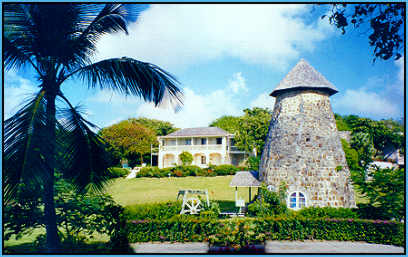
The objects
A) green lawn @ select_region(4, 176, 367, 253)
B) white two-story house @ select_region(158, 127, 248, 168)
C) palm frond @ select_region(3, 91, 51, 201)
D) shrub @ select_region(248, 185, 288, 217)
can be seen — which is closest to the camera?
palm frond @ select_region(3, 91, 51, 201)

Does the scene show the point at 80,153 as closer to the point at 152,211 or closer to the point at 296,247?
the point at 152,211

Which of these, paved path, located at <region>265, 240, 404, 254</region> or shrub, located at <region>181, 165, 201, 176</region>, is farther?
shrub, located at <region>181, 165, 201, 176</region>

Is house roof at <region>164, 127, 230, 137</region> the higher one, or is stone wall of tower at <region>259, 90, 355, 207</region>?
house roof at <region>164, 127, 230, 137</region>

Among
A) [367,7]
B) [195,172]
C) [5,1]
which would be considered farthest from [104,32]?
[195,172]

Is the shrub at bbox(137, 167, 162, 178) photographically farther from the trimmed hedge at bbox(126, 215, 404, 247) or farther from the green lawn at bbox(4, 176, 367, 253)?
the trimmed hedge at bbox(126, 215, 404, 247)

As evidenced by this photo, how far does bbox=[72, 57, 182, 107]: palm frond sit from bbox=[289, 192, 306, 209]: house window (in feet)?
28.4

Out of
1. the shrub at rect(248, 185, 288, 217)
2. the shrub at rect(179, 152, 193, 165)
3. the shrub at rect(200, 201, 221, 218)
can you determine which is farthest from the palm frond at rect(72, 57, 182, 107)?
the shrub at rect(179, 152, 193, 165)

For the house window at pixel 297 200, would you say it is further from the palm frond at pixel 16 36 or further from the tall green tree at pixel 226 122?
the tall green tree at pixel 226 122

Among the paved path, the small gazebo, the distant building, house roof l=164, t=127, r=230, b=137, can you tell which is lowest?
the paved path

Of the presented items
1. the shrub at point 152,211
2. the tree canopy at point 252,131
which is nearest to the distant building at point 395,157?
the shrub at point 152,211

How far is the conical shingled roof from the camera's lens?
1227 cm

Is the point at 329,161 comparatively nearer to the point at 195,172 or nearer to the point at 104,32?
the point at 104,32

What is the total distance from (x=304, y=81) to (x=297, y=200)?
5.65 meters

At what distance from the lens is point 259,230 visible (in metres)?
8.84
